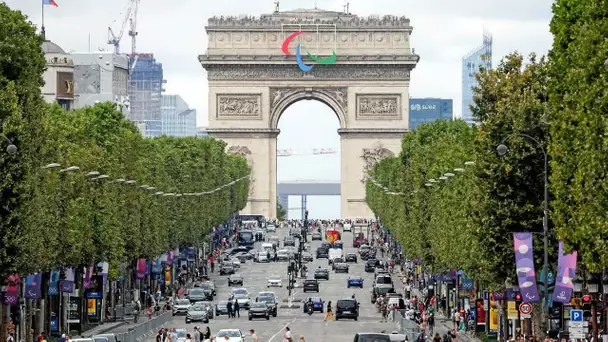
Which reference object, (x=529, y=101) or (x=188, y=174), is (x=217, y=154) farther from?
(x=529, y=101)

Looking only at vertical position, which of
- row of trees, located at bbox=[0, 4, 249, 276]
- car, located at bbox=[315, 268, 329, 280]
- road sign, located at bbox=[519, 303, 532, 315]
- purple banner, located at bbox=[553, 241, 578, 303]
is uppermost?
row of trees, located at bbox=[0, 4, 249, 276]

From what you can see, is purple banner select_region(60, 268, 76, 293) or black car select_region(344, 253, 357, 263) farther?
black car select_region(344, 253, 357, 263)

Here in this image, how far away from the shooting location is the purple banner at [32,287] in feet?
252

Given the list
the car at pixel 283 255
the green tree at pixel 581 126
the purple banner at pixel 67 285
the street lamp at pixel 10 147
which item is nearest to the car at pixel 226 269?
the car at pixel 283 255

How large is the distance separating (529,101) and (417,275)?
6590 cm

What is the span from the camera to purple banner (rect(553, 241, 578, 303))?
60.8m

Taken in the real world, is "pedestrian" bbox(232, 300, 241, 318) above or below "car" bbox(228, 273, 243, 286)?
below

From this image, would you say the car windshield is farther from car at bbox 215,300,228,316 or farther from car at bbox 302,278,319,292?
car at bbox 302,278,319,292

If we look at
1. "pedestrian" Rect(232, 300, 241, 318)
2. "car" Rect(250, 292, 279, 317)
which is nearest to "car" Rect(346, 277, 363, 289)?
"car" Rect(250, 292, 279, 317)

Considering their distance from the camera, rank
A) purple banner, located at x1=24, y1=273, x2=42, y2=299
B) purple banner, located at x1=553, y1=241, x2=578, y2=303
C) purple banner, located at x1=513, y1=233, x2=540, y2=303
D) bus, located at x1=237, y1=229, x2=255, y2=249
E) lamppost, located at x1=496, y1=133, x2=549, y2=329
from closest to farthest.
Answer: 1. purple banner, located at x1=553, y1=241, x2=578, y2=303
2. lamppost, located at x1=496, y1=133, x2=549, y2=329
3. purple banner, located at x1=513, y1=233, x2=540, y2=303
4. purple banner, located at x1=24, y1=273, x2=42, y2=299
5. bus, located at x1=237, y1=229, x2=255, y2=249

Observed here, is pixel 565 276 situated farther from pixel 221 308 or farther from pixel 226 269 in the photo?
pixel 226 269

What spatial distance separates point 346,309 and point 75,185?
82.0 feet

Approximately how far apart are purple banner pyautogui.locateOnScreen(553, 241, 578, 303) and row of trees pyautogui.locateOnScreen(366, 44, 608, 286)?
557mm

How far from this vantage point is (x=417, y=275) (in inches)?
5482
